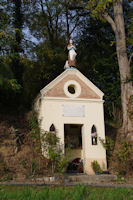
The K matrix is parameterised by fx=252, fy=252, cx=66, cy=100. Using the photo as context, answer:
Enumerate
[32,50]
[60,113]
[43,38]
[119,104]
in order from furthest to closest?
[43,38] → [32,50] → [119,104] → [60,113]

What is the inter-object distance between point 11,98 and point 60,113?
5.67 m

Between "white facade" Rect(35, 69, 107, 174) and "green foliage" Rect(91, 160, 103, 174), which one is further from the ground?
"white facade" Rect(35, 69, 107, 174)

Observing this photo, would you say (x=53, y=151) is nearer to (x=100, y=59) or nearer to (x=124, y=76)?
(x=124, y=76)

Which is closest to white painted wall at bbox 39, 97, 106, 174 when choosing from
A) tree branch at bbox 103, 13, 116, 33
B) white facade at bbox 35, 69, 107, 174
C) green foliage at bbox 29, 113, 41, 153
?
white facade at bbox 35, 69, 107, 174

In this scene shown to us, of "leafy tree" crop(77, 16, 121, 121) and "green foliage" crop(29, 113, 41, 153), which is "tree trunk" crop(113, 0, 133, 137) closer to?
"leafy tree" crop(77, 16, 121, 121)

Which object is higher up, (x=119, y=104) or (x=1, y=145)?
(x=119, y=104)

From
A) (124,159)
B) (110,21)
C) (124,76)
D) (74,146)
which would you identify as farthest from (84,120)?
(110,21)

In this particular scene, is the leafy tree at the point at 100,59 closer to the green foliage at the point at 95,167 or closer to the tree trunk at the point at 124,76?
the tree trunk at the point at 124,76

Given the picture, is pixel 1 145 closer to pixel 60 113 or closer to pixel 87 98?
pixel 60 113

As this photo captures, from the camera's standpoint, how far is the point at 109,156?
1477 centimetres

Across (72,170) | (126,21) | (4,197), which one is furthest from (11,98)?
(4,197)

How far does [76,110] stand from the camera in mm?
13938

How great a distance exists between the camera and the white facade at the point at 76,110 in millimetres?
13477

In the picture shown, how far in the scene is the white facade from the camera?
13477mm
